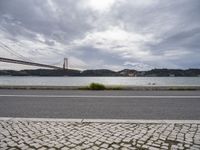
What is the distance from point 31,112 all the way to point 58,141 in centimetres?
289

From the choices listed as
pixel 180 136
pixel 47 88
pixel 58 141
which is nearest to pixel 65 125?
pixel 58 141

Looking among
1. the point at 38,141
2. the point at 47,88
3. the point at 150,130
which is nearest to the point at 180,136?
the point at 150,130

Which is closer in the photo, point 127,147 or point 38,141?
point 127,147

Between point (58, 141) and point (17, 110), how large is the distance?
343 centimetres

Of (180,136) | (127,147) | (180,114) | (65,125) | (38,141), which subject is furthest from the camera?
(180,114)

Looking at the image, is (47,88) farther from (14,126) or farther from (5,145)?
(5,145)

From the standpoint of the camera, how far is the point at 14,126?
430 centimetres

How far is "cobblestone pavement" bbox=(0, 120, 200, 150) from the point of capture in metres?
3.23

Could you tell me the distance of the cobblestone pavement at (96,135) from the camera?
127 inches

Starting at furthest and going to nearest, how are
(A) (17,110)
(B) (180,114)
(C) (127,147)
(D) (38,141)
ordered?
(A) (17,110), (B) (180,114), (D) (38,141), (C) (127,147)

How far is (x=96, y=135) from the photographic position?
3.72m

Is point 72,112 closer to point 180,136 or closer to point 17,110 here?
point 17,110

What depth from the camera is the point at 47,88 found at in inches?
520

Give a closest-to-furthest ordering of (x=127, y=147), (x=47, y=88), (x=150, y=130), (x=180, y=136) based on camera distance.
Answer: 1. (x=127, y=147)
2. (x=180, y=136)
3. (x=150, y=130)
4. (x=47, y=88)
